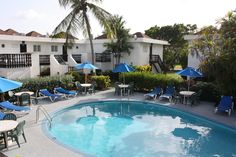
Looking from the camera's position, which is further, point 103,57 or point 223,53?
point 103,57

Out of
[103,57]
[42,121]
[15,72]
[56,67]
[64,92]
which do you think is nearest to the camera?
[42,121]

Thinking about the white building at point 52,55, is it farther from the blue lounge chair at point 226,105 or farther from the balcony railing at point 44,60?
the blue lounge chair at point 226,105

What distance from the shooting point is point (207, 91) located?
1934cm

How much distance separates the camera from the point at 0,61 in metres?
22.0

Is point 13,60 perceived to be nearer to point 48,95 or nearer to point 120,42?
point 48,95

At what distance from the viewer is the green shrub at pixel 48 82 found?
64.4ft

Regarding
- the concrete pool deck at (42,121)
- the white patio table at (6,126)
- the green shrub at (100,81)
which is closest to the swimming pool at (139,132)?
the concrete pool deck at (42,121)

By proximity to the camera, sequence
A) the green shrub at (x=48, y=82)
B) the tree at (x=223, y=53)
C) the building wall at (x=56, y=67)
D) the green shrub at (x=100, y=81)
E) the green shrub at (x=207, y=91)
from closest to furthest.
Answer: the tree at (x=223, y=53) < the green shrub at (x=207, y=91) < the green shrub at (x=48, y=82) < the green shrub at (x=100, y=81) < the building wall at (x=56, y=67)

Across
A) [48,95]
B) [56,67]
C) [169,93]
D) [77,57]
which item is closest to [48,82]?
[48,95]

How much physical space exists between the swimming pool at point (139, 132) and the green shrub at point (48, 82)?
3.97m

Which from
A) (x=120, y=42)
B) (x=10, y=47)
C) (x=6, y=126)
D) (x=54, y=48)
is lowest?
(x=6, y=126)

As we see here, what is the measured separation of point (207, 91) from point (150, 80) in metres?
5.33

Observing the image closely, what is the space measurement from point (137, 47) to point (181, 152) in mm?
23376

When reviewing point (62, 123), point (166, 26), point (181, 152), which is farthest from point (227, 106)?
point (166, 26)
